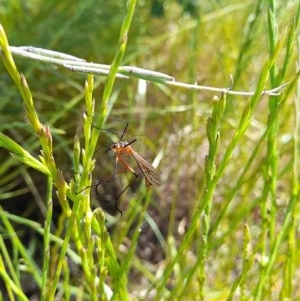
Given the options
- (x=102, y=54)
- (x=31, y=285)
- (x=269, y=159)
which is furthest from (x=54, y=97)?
(x=269, y=159)

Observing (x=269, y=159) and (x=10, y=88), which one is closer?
(x=269, y=159)

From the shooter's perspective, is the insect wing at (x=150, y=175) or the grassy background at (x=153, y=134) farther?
the grassy background at (x=153, y=134)

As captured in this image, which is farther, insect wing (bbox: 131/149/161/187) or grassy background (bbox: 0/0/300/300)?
grassy background (bbox: 0/0/300/300)

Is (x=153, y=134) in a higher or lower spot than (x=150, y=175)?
higher

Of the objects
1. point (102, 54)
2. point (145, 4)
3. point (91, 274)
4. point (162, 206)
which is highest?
point (145, 4)

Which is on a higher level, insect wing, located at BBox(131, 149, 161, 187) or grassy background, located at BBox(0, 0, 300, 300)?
grassy background, located at BBox(0, 0, 300, 300)

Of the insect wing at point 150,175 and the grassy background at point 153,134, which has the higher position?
the grassy background at point 153,134

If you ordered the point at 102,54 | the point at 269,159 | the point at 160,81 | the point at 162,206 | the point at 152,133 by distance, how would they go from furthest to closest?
the point at 102,54 < the point at 152,133 < the point at 162,206 < the point at 269,159 < the point at 160,81

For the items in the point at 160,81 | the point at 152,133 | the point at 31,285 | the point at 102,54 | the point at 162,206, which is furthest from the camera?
the point at 102,54

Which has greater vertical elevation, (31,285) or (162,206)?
(162,206)

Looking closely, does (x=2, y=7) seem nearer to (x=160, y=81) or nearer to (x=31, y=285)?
(x=31, y=285)

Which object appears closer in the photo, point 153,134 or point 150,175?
point 150,175
